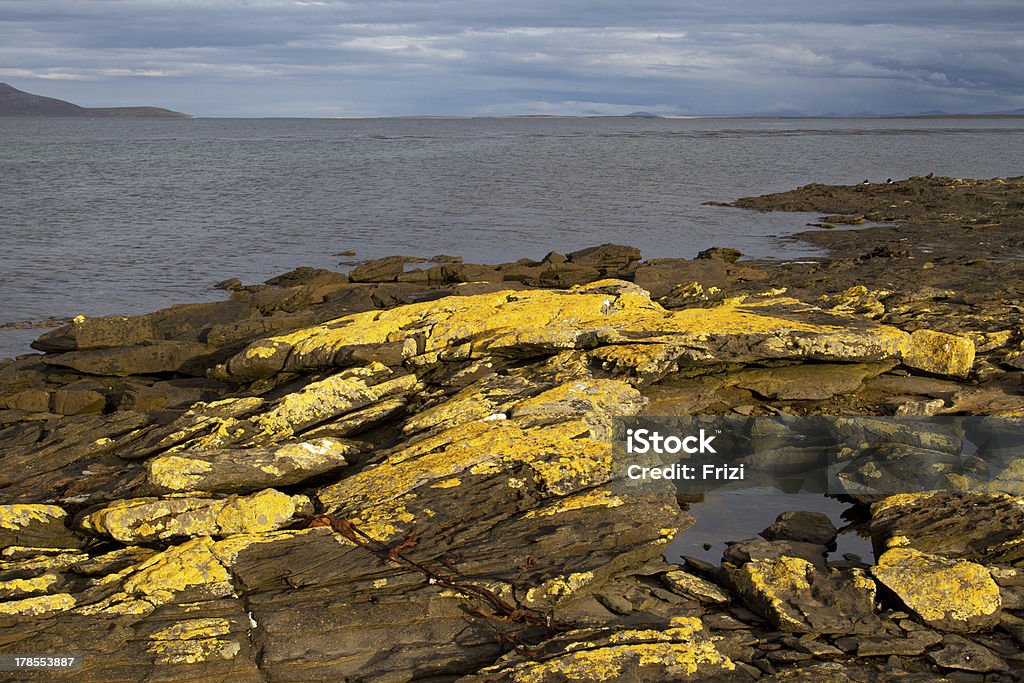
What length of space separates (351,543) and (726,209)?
3517cm

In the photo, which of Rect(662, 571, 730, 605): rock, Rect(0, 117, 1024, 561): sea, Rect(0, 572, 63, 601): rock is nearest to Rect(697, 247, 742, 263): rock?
Rect(0, 117, 1024, 561): sea

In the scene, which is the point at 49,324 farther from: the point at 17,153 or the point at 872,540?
the point at 17,153

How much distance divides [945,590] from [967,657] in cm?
60

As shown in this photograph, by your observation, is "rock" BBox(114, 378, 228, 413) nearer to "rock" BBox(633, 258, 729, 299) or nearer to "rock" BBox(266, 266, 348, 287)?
"rock" BBox(633, 258, 729, 299)

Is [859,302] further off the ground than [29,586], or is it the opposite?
[859,302]

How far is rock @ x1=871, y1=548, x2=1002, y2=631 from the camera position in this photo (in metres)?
6.62

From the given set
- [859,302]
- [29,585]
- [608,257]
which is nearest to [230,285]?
[608,257]

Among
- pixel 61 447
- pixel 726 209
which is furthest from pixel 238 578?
pixel 726 209

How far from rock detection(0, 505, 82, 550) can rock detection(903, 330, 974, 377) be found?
9.18 m

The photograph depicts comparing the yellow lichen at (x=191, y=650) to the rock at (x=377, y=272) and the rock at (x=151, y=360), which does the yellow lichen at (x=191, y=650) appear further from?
the rock at (x=377, y=272)

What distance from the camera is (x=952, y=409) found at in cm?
998

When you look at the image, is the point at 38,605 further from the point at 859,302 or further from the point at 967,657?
the point at 859,302

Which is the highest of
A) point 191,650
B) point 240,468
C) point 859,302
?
point 859,302

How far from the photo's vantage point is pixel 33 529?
780cm
